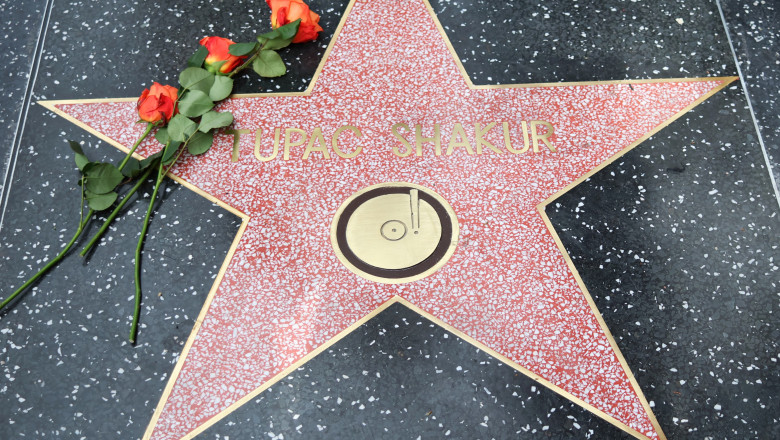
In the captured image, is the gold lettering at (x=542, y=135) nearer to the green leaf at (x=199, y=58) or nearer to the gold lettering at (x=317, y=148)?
the gold lettering at (x=317, y=148)

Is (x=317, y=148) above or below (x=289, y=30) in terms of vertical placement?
below

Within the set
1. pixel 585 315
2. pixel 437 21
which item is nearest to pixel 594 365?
pixel 585 315

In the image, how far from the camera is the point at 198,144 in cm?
134

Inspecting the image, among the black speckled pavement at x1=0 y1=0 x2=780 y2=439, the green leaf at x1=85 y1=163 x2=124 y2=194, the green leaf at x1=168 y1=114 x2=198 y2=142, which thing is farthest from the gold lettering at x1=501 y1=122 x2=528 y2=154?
the green leaf at x1=85 y1=163 x2=124 y2=194

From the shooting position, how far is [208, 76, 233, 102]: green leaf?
1.39 m

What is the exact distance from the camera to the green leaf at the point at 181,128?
52.3 inches

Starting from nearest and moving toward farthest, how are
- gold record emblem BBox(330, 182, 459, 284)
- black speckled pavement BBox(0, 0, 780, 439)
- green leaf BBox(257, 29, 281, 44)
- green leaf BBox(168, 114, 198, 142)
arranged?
1. black speckled pavement BBox(0, 0, 780, 439)
2. gold record emblem BBox(330, 182, 459, 284)
3. green leaf BBox(168, 114, 198, 142)
4. green leaf BBox(257, 29, 281, 44)

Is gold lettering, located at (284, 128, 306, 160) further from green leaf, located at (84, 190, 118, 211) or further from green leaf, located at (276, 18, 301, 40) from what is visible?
green leaf, located at (84, 190, 118, 211)

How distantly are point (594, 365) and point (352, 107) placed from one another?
0.67m

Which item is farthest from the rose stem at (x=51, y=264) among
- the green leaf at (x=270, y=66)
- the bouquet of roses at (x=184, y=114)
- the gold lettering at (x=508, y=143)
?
the gold lettering at (x=508, y=143)

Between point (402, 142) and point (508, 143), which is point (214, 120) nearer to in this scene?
point (402, 142)

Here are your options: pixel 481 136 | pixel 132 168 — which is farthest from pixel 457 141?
pixel 132 168

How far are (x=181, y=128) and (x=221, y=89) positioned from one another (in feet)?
0.40

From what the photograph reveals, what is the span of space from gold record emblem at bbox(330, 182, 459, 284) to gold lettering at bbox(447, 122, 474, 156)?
0.11m
